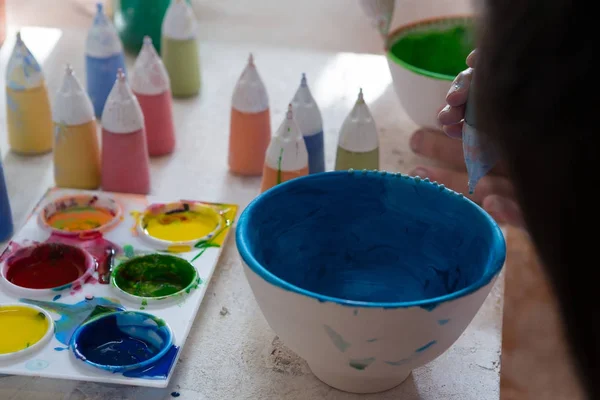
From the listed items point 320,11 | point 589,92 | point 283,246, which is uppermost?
point 589,92

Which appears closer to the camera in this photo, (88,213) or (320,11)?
(88,213)

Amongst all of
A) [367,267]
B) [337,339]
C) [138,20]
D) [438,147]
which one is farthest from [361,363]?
A: [138,20]

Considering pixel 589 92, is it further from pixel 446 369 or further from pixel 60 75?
pixel 60 75

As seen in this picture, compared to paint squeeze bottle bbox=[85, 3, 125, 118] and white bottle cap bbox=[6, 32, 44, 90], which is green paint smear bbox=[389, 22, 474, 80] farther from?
white bottle cap bbox=[6, 32, 44, 90]

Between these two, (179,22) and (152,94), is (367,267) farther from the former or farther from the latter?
(179,22)

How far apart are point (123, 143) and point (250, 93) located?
0.55 ft

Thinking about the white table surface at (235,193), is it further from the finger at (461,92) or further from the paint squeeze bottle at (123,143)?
the finger at (461,92)

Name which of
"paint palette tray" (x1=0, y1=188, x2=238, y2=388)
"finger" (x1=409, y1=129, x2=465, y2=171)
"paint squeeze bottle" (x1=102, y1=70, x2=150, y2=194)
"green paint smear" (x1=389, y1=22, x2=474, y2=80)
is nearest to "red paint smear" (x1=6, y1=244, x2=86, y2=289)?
"paint palette tray" (x1=0, y1=188, x2=238, y2=388)

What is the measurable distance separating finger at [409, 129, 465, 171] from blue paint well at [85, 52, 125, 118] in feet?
1.37

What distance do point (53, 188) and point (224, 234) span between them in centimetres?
22

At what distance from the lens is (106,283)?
2.49 ft

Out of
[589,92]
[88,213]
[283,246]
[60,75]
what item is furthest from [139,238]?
[589,92]

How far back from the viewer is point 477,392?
676mm

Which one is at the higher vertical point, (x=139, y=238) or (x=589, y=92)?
(x=589, y=92)
